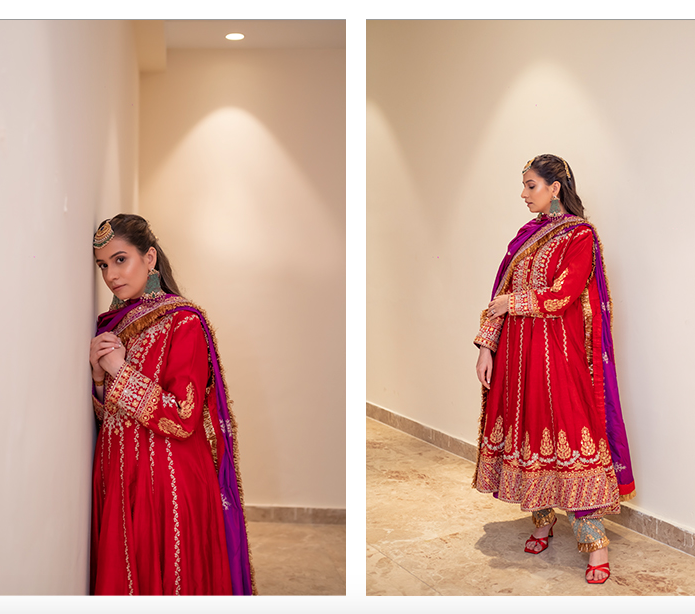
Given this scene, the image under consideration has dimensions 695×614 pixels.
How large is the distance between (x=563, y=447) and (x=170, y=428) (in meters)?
1.22

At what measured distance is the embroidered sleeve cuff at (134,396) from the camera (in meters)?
1.45

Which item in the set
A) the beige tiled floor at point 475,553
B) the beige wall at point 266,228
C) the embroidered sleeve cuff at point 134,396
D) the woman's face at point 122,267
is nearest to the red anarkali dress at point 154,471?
the embroidered sleeve cuff at point 134,396

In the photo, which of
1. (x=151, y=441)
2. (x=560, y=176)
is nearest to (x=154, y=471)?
(x=151, y=441)

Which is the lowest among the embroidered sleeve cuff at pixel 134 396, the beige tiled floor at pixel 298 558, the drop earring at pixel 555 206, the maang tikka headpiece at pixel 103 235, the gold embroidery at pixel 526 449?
the beige tiled floor at pixel 298 558

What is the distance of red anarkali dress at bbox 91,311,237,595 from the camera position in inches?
57.7

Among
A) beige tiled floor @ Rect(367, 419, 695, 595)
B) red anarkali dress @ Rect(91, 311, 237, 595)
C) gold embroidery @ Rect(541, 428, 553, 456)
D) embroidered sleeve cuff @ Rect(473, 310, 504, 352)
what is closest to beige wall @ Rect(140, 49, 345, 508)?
beige tiled floor @ Rect(367, 419, 695, 595)

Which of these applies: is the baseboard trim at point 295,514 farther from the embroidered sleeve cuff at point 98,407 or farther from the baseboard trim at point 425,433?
the embroidered sleeve cuff at point 98,407

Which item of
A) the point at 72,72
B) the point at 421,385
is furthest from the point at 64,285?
the point at 421,385

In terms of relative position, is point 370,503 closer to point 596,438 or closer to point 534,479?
point 534,479

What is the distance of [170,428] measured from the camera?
4.87 feet

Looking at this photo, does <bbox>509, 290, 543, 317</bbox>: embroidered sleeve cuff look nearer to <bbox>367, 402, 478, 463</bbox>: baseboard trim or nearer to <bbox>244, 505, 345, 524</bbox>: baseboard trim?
<bbox>367, 402, 478, 463</bbox>: baseboard trim

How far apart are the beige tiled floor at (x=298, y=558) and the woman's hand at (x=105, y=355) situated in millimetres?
1317

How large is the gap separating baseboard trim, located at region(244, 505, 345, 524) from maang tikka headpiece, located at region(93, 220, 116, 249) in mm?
1825
